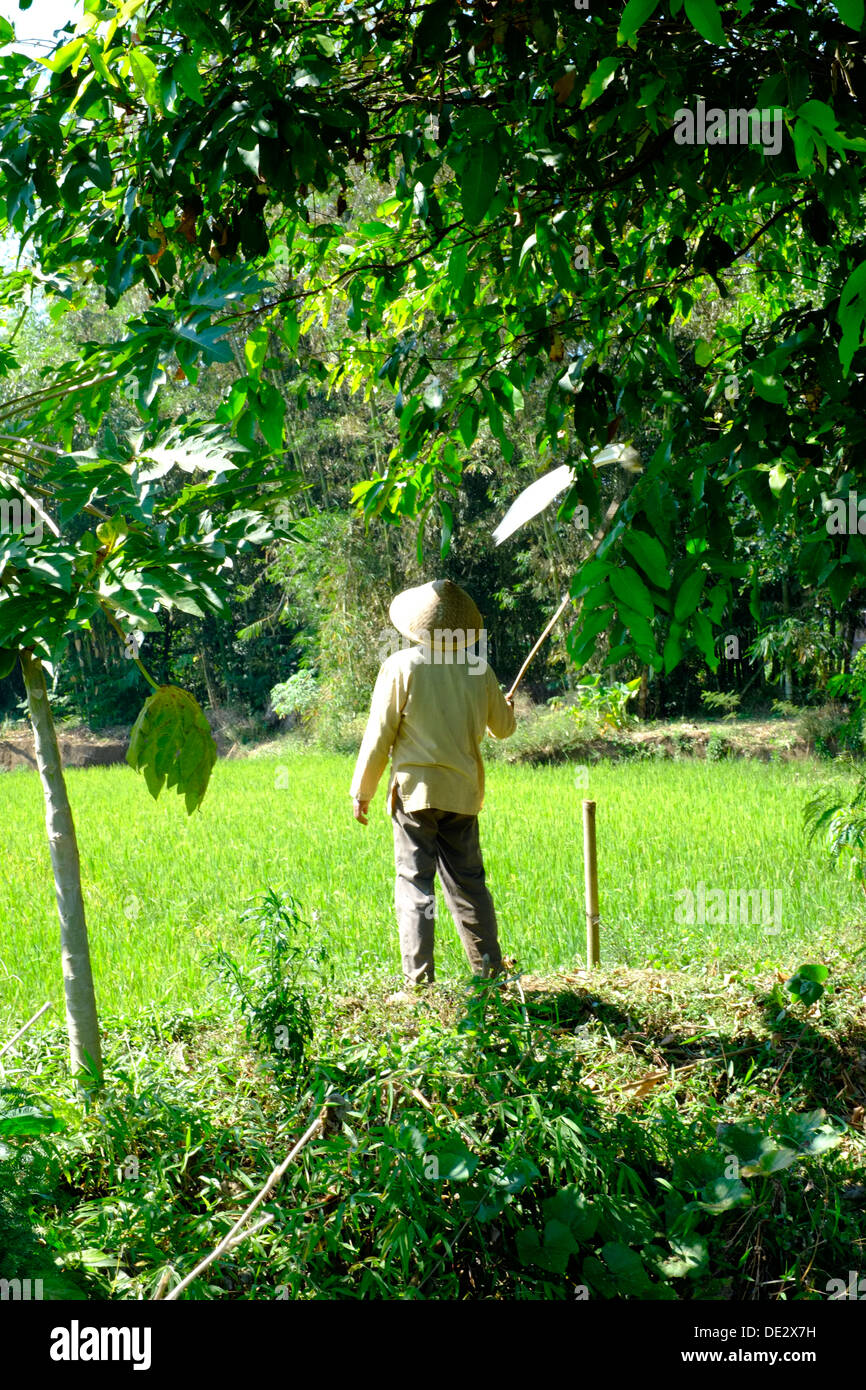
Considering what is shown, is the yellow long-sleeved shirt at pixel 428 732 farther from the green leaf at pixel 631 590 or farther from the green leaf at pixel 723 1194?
the green leaf at pixel 631 590

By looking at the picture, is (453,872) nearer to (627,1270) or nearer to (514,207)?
(627,1270)

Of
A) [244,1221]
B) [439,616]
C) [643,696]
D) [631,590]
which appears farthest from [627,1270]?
[643,696]

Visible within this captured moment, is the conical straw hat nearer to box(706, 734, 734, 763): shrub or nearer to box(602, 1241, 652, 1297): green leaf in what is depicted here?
box(602, 1241, 652, 1297): green leaf

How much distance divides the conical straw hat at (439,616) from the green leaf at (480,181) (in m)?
2.62

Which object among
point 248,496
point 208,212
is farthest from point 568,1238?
point 208,212

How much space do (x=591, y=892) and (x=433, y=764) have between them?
0.99 metres

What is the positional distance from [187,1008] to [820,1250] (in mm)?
2372

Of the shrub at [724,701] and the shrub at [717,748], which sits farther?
the shrub at [724,701]

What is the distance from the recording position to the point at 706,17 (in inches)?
53.0

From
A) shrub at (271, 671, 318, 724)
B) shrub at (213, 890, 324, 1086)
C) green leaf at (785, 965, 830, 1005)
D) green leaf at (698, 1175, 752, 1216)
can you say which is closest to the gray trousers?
shrub at (213, 890, 324, 1086)

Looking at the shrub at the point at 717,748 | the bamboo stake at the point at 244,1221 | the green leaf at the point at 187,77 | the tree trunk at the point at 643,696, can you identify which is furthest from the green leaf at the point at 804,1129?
the tree trunk at the point at 643,696

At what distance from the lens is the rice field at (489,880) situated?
198 inches

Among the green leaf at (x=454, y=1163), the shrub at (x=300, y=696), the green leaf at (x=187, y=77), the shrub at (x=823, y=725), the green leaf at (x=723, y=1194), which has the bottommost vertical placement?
the green leaf at (x=723, y=1194)

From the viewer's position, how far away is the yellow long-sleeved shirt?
4.55m
